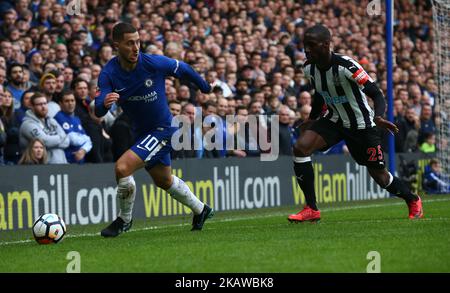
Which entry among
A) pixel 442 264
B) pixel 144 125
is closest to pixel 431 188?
pixel 144 125

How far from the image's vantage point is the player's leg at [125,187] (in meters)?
11.2

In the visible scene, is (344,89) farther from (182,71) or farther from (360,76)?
(182,71)

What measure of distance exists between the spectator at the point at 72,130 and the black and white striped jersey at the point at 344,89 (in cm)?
441

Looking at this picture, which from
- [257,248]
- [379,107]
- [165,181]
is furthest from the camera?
[165,181]

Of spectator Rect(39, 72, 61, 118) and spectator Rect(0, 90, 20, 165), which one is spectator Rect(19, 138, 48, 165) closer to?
spectator Rect(0, 90, 20, 165)

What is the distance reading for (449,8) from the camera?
75.4ft

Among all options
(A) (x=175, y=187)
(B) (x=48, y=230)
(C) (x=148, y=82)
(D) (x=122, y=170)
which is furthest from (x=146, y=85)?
(B) (x=48, y=230)

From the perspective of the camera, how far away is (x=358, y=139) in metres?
12.4

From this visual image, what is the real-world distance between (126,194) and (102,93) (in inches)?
48.1

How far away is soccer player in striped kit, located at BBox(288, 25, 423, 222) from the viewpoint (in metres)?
11.9

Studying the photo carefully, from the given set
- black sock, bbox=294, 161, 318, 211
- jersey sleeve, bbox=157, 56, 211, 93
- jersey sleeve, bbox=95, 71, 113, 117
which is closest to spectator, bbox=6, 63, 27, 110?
jersey sleeve, bbox=95, 71, 113, 117

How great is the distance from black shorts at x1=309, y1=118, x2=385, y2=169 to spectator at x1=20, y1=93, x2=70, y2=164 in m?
4.38

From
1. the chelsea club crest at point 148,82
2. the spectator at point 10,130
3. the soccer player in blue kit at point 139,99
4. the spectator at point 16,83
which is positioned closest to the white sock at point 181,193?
the soccer player in blue kit at point 139,99
